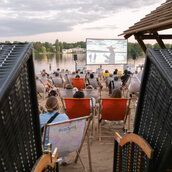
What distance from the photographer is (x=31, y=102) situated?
1018 millimetres

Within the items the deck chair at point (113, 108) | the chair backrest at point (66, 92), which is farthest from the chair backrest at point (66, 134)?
the chair backrest at point (66, 92)

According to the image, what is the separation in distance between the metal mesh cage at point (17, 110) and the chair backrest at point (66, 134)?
77 cm

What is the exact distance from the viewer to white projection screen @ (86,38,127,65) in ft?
56.3

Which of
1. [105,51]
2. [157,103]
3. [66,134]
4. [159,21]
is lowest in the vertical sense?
[66,134]

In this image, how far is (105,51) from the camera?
17.5 m

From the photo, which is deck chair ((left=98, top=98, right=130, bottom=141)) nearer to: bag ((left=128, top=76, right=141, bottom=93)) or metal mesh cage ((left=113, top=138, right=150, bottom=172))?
metal mesh cage ((left=113, top=138, right=150, bottom=172))

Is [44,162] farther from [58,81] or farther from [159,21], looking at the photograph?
[58,81]

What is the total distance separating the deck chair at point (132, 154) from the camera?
116 centimetres

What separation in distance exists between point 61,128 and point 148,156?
105cm

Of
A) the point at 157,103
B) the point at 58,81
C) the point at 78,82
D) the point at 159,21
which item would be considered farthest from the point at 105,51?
the point at 157,103

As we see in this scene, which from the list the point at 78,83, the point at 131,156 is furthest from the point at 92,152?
the point at 78,83

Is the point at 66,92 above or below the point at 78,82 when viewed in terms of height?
above

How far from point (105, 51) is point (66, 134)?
16.2 meters

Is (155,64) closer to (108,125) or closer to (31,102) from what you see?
(31,102)
